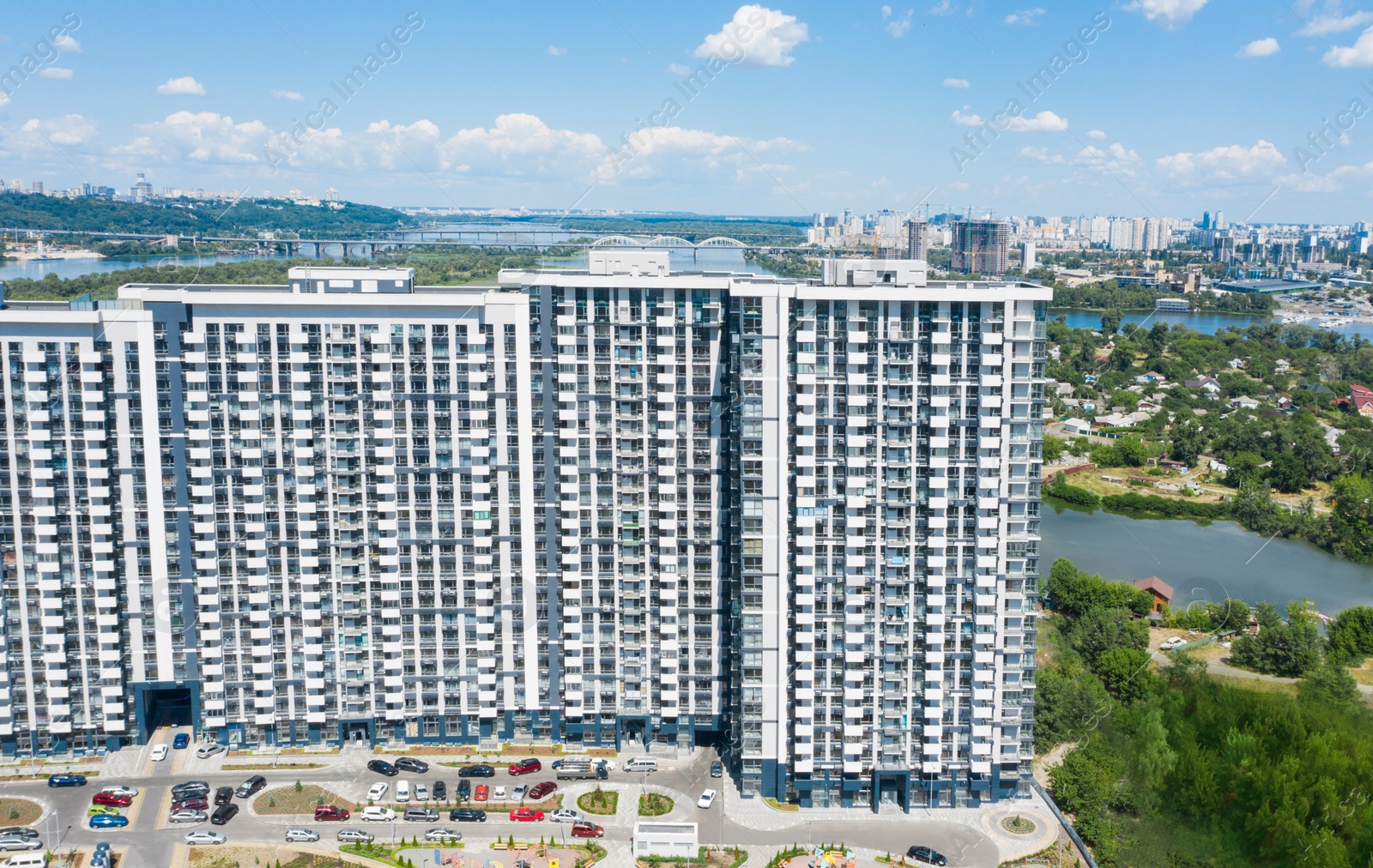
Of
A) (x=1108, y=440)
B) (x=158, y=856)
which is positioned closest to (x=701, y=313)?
(x=158, y=856)

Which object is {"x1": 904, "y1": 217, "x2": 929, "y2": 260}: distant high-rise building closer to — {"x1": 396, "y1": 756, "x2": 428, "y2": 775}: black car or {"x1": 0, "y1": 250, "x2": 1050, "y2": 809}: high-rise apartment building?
{"x1": 0, "y1": 250, "x2": 1050, "y2": 809}: high-rise apartment building

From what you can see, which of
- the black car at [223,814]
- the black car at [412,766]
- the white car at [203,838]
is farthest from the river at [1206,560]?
the white car at [203,838]

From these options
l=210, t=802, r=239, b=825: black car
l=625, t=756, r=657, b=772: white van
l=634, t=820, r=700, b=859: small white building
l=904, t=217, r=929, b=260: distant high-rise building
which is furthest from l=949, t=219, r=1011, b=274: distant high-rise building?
l=210, t=802, r=239, b=825: black car

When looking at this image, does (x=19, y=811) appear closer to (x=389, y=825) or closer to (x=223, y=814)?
(x=223, y=814)

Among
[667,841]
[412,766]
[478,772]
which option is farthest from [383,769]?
[667,841]

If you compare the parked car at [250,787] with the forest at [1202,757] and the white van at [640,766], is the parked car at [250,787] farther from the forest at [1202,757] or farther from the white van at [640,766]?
the forest at [1202,757]

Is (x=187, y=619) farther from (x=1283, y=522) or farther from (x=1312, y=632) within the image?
(x=1283, y=522)

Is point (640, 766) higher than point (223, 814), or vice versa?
point (640, 766)
